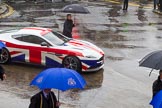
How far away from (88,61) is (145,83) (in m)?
1.96

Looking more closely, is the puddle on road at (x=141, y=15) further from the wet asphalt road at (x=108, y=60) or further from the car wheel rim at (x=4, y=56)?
the car wheel rim at (x=4, y=56)

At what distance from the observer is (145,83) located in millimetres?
13398

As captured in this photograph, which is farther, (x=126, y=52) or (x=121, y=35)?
(x=121, y=35)

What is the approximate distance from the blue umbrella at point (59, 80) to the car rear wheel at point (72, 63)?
6.75 meters

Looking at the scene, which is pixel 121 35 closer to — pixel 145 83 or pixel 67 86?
pixel 145 83

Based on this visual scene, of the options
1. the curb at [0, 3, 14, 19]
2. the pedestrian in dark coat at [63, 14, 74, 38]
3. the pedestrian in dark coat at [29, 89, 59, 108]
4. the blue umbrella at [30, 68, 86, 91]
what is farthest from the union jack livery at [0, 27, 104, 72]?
the curb at [0, 3, 14, 19]

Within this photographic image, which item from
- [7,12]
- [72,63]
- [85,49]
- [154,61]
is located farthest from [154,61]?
[7,12]

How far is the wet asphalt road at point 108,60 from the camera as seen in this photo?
11.6m

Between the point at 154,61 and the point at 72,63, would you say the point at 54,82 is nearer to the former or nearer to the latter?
the point at 154,61

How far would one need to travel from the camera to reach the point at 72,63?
1403 centimetres

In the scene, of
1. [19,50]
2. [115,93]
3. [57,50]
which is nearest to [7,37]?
[19,50]

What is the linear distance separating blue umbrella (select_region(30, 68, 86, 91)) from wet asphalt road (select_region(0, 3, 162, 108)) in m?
3.89

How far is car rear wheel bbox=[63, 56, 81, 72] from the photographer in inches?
548

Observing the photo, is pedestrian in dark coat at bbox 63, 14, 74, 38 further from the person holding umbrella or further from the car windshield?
the person holding umbrella
